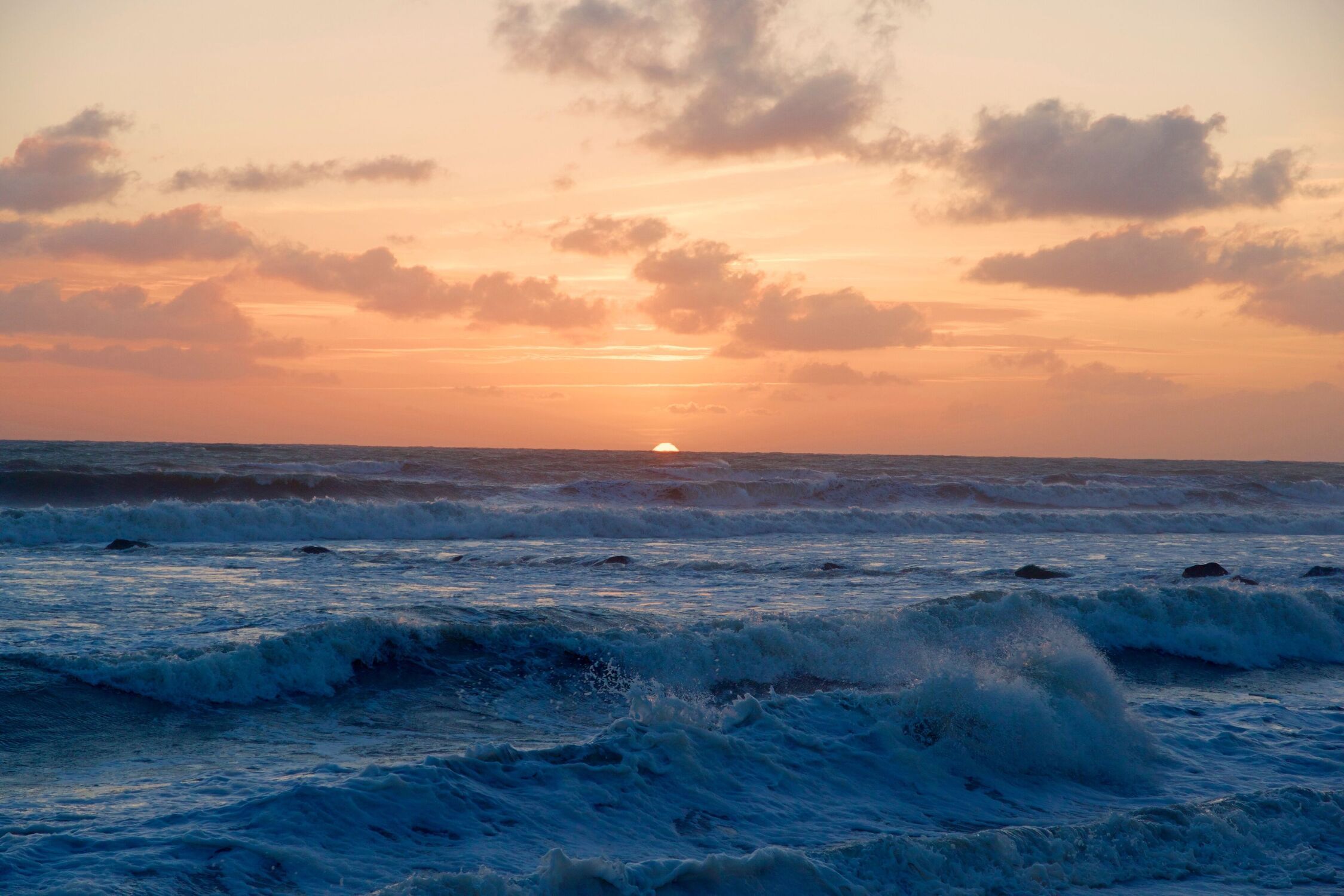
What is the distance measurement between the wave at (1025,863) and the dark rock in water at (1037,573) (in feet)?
40.0

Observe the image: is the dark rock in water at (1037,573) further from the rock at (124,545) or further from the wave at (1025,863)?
the rock at (124,545)

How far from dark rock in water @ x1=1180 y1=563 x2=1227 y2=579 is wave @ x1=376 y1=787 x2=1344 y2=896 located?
1335cm

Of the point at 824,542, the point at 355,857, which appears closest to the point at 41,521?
the point at 824,542

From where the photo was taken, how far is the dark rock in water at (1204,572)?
20.2m

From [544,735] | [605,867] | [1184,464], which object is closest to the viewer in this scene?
[605,867]

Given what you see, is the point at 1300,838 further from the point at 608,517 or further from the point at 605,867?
the point at 608,517

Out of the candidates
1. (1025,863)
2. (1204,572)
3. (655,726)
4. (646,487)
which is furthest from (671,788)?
(646,487)

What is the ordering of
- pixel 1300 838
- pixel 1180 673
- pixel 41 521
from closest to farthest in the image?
pixel 1300 838 → pixel 1180 673 → pixel 41 521

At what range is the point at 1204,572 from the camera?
806 inches

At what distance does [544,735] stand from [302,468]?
40.3m

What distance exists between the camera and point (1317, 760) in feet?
29.7

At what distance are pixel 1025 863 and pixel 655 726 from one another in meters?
2.98

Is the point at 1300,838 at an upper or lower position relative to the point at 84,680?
lower

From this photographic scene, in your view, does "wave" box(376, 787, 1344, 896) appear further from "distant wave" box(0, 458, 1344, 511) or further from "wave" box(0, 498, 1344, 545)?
"distant wave" box(0, 458, 1344, 511)
